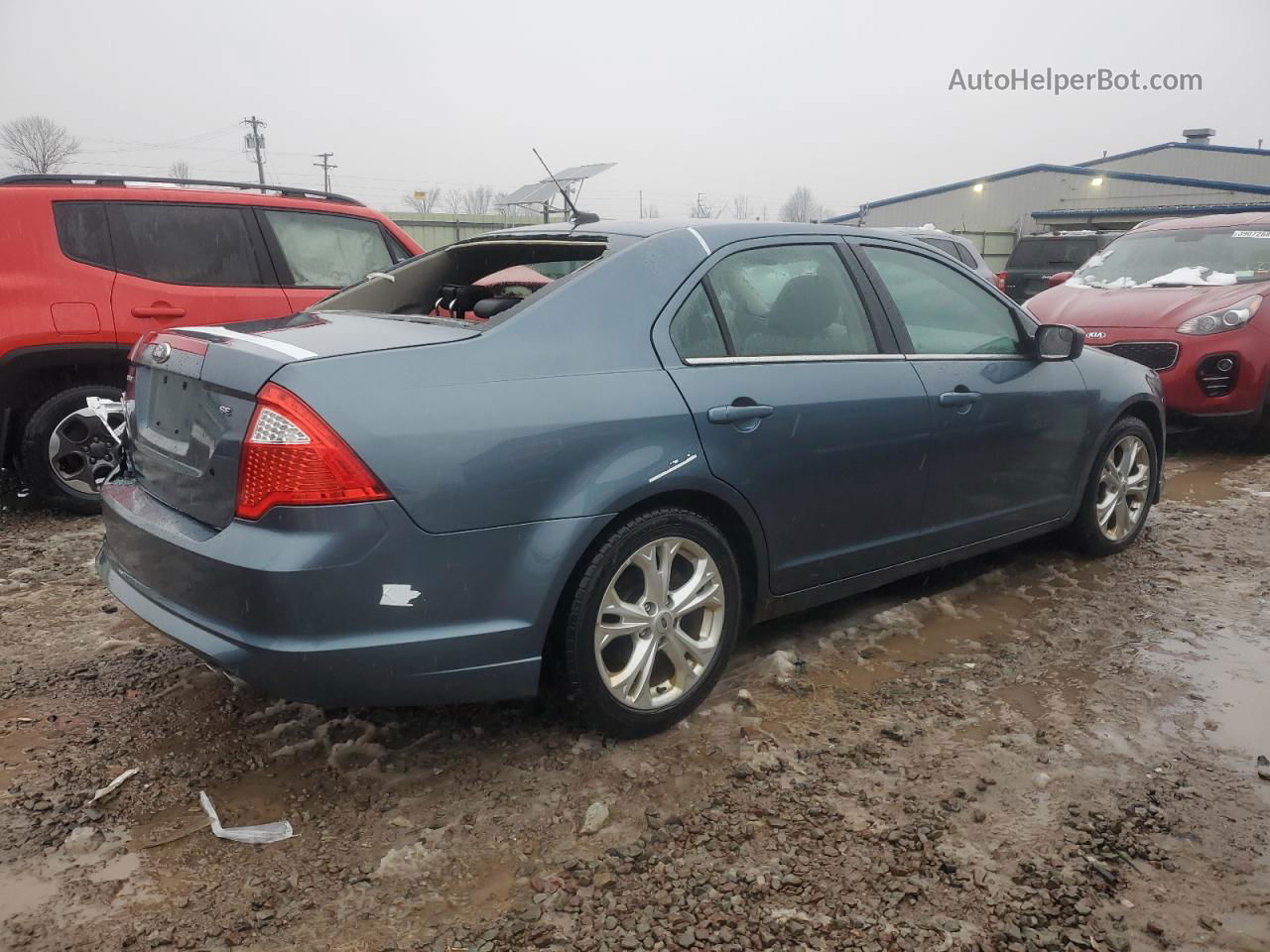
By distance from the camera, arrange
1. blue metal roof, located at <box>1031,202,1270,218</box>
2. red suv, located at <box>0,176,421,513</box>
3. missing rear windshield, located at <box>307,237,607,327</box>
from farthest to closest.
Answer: blue metal roof, located at <box>1031,202,1270,218</box>
red suv, located at <box>0,176,421,513</box>
missing rear windshield, located at <box>307,237,607,327</box>

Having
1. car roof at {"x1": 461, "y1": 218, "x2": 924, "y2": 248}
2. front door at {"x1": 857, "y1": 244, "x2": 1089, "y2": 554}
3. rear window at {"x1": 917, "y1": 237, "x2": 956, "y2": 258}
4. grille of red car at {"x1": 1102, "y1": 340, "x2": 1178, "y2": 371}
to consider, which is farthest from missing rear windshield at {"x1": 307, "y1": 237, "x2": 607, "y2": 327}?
rear window at {"x1": 917, "y1": 237, "x2": 956, "y2": 258}

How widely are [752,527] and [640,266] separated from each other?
88cm

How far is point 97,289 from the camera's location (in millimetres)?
5246

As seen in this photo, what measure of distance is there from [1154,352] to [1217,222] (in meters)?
2.07

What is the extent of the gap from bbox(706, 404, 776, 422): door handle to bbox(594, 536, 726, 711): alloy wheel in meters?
0.39

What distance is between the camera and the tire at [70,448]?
522cm

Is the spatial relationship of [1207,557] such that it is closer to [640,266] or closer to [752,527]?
[752,527]

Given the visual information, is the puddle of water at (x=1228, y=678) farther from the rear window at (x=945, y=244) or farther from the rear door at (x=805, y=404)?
the rear window at (x=945, y=244)

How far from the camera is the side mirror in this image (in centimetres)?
410

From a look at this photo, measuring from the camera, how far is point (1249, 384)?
6973 mm

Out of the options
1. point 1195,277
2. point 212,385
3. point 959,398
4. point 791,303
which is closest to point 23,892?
point 212,385

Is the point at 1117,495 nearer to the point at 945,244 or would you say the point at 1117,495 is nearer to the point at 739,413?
the point at 739,413

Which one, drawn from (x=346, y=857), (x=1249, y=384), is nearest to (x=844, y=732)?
(x=346, y=857)

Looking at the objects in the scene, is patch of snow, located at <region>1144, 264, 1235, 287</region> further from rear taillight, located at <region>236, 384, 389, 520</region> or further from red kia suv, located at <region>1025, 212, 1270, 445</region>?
rear taillight, located at <region>236, 384, 389, 520</region>
